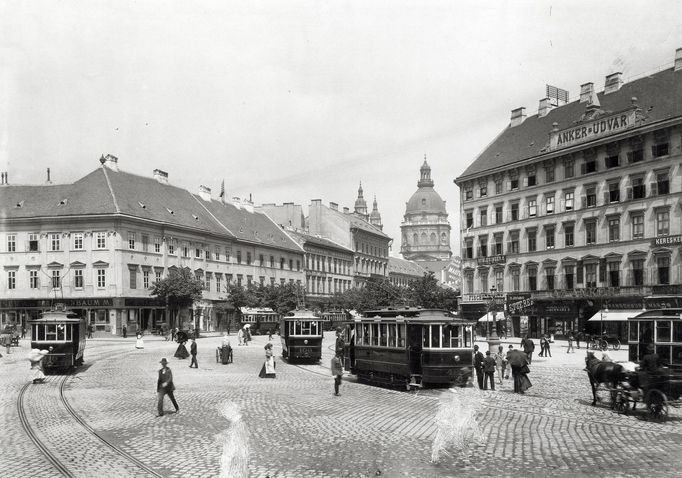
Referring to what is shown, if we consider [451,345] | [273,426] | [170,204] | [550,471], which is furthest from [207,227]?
[550,471]

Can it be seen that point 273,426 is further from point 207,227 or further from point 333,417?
point 207,227

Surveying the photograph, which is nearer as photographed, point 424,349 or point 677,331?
point 677,331

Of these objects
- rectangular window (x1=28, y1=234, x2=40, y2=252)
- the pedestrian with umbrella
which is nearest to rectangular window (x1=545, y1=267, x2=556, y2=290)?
the pedestrian with umbrella

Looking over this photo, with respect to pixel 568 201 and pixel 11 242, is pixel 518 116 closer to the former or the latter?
pixel 568 201

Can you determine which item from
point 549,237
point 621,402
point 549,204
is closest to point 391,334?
point 621,402

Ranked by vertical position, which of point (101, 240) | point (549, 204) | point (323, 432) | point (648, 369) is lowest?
point (323, 432)

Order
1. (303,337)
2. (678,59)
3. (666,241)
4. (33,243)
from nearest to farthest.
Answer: (303,337), (666,241), (678,59), (33,243)

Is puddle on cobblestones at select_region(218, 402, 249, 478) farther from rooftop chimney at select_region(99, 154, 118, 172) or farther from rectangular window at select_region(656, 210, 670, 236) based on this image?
rooftop chimney at select_region(99, 154, 118, 172)
